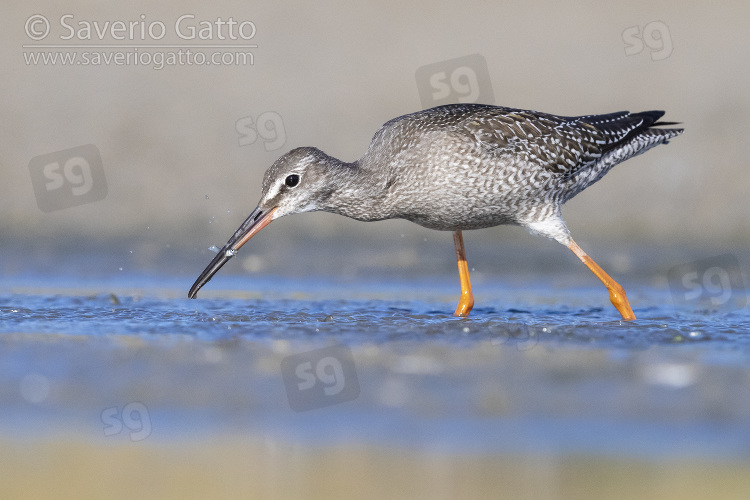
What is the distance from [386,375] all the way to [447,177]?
9.79 feet

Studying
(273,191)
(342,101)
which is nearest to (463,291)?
(273,191)

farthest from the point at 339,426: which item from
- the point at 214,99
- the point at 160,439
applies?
the point at 214,99

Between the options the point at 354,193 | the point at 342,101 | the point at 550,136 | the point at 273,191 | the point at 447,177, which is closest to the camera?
the point at 273,191

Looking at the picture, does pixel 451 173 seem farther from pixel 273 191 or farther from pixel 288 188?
pixel 273 191

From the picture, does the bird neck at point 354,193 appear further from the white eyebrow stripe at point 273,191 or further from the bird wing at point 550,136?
the bird wing at point 550,136

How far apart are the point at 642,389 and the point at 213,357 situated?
3.08 m

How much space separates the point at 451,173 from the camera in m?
9.88

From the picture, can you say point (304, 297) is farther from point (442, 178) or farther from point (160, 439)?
point (160, 439)

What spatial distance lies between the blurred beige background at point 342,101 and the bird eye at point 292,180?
5.11 m

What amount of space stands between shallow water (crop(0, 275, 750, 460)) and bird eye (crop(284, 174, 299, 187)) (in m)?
1.21

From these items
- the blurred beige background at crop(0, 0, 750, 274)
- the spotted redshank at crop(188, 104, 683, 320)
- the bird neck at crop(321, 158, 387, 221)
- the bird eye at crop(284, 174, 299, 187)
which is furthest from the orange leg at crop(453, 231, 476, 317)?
the blurred beige background at crop(0, 0, 750, 274)

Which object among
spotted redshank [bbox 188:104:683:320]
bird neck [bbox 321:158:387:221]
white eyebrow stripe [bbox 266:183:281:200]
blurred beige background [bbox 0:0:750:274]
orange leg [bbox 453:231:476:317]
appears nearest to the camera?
white eyebrow stripe [bbox 266:183:281:200]

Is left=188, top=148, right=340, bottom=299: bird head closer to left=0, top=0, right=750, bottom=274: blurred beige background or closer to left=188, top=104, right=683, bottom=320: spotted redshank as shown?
left=188, top=104, right=683, bottom=320: spotted redshank

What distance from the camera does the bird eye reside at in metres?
9.67
